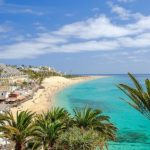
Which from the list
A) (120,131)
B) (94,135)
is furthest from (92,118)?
(120,131)

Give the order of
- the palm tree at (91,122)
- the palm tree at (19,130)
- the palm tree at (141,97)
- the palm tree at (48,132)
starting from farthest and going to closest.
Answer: the palm tree at (91,122)
the palm tree at (48,132)
the palm tree at (19,130)
the palm tree at (141,97)

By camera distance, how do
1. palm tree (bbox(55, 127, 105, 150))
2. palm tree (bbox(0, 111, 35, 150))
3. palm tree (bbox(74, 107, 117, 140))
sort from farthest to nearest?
palm tree (bbox(74, 107, 117, 140))
palm tree (bbox(0, 111, 35, 150))
palm tree (bbox(55, 127, 105, 150))

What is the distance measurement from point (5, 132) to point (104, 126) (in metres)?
8.57

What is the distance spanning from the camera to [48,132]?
3073 cm

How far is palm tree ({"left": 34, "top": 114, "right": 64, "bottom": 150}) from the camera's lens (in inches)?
1209

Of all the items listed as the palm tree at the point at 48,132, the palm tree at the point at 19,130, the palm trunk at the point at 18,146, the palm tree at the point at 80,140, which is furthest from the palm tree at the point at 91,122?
the palm trunk at the point at 18,146

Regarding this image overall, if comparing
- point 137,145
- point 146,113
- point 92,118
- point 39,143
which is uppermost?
point 146,113

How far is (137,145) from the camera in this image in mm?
49156

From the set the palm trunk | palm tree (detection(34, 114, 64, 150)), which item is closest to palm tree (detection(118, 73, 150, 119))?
palm tree (detection(34, 114, 64, 150))

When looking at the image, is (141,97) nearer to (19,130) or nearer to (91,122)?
(91,122)

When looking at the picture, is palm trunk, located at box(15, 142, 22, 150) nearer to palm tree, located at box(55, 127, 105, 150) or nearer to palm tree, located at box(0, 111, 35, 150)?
palm tree, located at box(0, 111, 35, 150)

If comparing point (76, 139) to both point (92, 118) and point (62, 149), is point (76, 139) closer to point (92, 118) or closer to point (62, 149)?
point (62, 149)

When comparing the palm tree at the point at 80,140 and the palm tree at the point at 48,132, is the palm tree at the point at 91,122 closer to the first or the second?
the palm tree at the point at 48,132

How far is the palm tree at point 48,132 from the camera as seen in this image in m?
30.7
